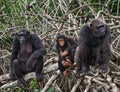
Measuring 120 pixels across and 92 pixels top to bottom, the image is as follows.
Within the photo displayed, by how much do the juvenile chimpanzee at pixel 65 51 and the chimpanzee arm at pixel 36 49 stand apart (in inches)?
14.4

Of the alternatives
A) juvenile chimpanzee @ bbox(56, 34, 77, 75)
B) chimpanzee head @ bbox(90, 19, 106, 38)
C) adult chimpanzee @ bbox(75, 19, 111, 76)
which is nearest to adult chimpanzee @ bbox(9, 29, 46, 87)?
juvenile chimpanzee @ bbox(56, 34, 77, 75)

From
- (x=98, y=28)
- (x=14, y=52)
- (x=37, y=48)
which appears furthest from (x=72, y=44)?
(x=14, y=52)

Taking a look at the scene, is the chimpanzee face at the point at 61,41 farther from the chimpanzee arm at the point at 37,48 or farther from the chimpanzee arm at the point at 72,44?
the chimpanzee arm at the point at 37,48

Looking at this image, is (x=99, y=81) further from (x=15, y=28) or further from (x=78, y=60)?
(x=15, y=28)

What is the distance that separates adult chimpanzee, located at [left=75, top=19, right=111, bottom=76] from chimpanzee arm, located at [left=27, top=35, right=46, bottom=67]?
105 centimetres

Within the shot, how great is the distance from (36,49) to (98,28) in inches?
72.8

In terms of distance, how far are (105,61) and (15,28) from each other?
361 cm

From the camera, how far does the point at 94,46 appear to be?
7090 mm

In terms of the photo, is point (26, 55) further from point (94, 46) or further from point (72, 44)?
point (94, 46)

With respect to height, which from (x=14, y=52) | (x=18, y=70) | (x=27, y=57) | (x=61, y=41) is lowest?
(x=18, y=70)

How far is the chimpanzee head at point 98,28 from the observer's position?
6.84 meters

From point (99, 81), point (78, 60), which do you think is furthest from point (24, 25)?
point (99, 81)

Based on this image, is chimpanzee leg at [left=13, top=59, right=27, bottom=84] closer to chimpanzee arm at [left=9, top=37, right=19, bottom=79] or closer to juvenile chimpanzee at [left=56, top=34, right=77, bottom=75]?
chimpanzee arm at [left=9, top=37, right=19, bottom=79]

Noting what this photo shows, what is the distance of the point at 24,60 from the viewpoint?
838cm
